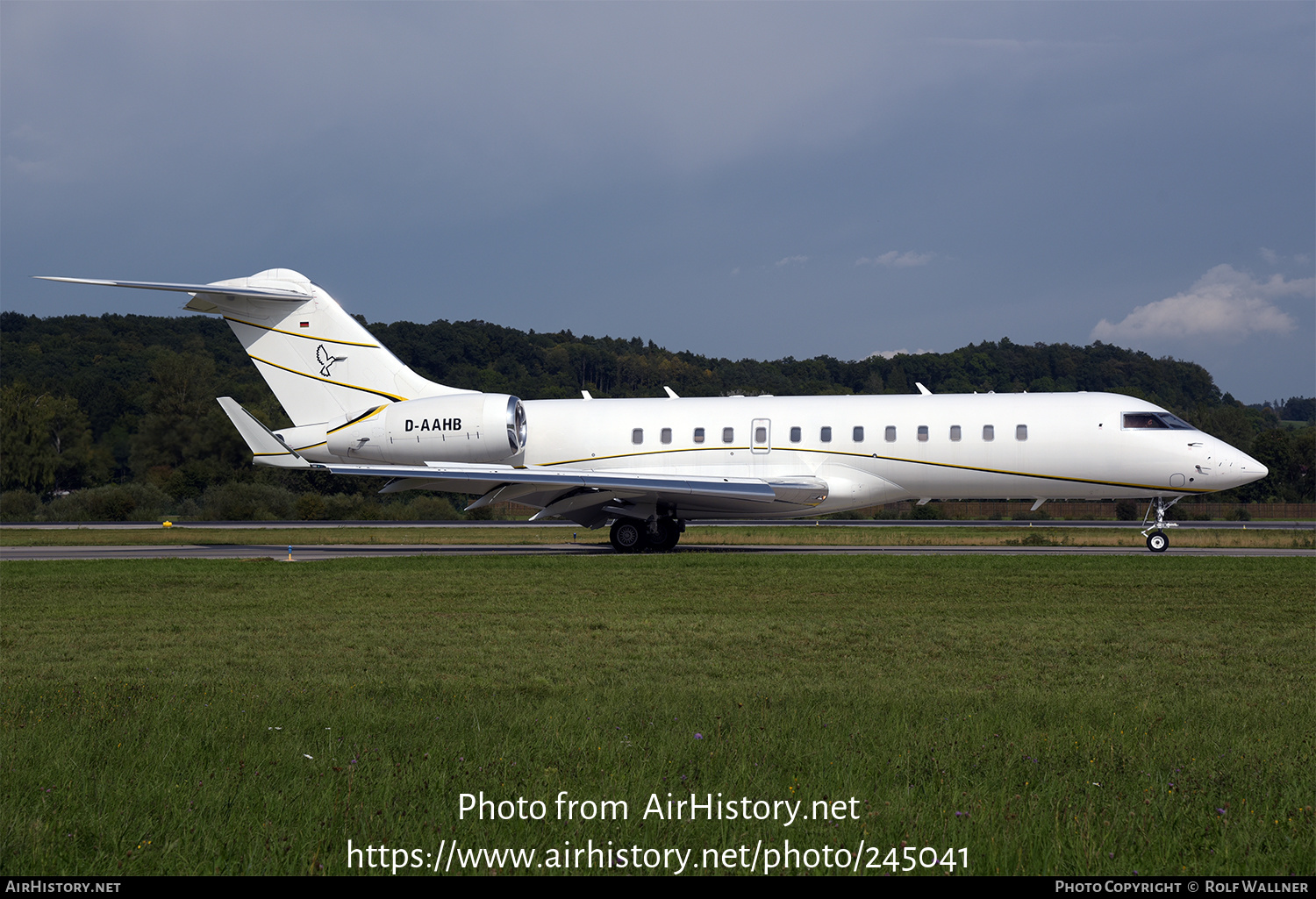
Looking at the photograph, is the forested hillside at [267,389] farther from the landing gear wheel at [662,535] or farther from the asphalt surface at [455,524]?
the landing gear wheel at [662,535]

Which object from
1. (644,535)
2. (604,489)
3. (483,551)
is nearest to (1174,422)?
(644,535)

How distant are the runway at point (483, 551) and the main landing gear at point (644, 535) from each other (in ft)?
1.36

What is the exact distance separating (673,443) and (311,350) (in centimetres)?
881

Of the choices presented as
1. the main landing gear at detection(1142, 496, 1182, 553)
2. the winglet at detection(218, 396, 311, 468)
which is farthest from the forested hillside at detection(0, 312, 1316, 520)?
the main landing gear at detection(1142, 496, 1182, 553)

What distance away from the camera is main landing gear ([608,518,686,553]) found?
21.9 meters

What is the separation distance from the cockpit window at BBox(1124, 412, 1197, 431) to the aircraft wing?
6.57 metres

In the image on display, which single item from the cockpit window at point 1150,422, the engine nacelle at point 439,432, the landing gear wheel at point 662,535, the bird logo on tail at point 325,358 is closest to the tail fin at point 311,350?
the bird logo on tail at point 325,358

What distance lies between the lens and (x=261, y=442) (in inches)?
907

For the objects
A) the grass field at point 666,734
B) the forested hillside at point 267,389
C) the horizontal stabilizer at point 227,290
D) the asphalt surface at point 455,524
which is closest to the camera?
the grass field at point 666,734

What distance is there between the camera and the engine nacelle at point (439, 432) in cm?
2231

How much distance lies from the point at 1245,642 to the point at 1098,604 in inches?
109

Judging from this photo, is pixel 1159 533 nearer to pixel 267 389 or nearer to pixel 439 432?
pixel 439 432

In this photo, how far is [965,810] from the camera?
4.50 metres
